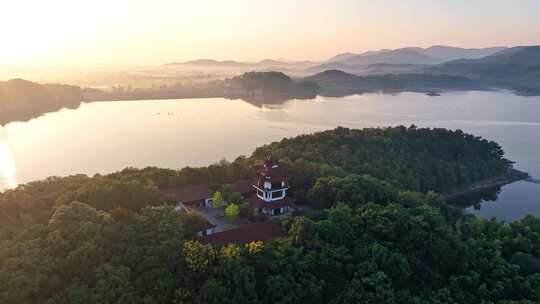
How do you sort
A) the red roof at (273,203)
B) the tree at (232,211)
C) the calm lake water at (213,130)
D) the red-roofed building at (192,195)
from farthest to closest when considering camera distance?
the calm lake water at (213,130) < the red-roofed building at (192,195) < the red roof at (273,203) < the tree at (232,211)

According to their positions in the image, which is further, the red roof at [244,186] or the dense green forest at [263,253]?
the red roof at [244,186]

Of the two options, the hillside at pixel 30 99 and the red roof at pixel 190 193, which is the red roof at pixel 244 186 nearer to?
the red roof at pixel 190 193

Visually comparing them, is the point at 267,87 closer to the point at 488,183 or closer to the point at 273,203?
the point at 488,183

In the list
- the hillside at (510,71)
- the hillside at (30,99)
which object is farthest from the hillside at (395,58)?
the hillside at (30,99)

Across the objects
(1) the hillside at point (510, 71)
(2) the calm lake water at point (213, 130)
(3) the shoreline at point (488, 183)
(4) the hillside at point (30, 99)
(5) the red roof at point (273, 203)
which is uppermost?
(1) the hillside at point (510, 71)

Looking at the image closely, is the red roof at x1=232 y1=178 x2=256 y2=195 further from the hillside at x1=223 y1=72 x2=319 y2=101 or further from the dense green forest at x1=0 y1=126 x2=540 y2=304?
the hillside at x1=223 y1=72 x2=319 y2=101

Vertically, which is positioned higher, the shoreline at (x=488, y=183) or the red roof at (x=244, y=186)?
the red roof at (x=244, y=186)

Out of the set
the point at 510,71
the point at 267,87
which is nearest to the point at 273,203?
the point at 267,87

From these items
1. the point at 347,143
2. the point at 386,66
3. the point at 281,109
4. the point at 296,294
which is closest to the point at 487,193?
the point at 347,143
